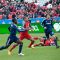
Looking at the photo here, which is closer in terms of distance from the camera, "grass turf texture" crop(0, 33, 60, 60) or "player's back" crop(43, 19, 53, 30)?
"grass turf texture" crop(0, 33, 60, 60)

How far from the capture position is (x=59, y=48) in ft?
68.2

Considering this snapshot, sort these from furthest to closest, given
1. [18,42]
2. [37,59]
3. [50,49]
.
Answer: [50,49] → [18,42] → [37,59]

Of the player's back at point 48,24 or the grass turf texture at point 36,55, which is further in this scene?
the player's back at point 48,24

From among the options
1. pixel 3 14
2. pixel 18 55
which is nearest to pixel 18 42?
pixel 18 55

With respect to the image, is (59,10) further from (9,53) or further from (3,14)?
(9,53)

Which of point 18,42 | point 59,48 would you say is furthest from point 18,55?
point 59,48

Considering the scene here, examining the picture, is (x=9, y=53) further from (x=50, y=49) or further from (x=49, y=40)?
(x=49, y=40)

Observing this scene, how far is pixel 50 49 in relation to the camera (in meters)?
20.2

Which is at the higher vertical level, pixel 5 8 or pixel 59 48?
pixel 59 48

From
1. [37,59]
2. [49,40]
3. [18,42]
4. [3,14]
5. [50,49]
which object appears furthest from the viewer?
[3,14]

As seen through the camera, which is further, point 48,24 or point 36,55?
point 48,24

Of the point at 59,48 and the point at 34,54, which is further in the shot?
the point at 59,48

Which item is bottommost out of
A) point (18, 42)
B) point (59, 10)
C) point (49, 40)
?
point (59, 10)

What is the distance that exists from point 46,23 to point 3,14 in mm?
13582
